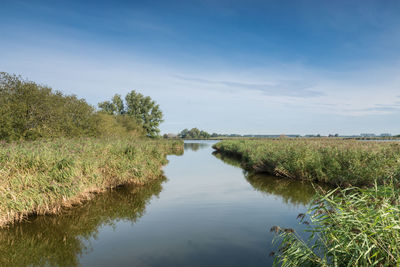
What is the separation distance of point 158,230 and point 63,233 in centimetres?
354

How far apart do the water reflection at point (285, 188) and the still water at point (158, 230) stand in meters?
0.06

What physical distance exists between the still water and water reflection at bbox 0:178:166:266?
0.08ft

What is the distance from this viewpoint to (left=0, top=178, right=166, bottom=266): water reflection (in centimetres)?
721

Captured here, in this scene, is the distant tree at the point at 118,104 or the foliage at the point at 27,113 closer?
the foliage at the point at 27,113

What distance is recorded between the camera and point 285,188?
667 inches

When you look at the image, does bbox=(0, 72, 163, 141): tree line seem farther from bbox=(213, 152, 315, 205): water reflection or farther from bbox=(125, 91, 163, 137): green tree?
bbox=(125, 91, 163, 137): green tree

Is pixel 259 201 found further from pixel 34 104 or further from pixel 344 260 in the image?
pixel 34 104

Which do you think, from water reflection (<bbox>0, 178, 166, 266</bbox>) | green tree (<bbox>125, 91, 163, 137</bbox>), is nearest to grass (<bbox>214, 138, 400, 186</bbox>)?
water reflection (<bbox>0, 178, 166, 266</bbox>)

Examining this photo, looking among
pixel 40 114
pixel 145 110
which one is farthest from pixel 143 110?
pixel 40 114

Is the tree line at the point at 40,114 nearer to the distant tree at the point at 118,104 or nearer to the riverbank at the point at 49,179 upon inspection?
the riverbank at the point at 49,179

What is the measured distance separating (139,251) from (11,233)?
4.89 meters

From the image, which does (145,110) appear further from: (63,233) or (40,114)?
(63,233)

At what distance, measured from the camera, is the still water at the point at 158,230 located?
7.29 m

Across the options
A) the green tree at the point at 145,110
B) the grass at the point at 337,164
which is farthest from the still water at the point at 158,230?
the green tree at the point at 145,110
